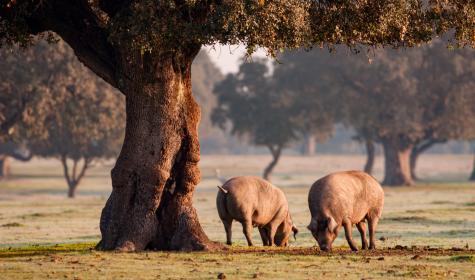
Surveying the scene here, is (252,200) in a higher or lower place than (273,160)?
lower

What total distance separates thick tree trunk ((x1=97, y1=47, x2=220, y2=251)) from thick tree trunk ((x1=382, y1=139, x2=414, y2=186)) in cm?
6784

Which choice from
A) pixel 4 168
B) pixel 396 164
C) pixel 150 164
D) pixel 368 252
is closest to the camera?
pixel 368 252

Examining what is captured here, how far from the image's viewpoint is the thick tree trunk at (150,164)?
90.1 feet

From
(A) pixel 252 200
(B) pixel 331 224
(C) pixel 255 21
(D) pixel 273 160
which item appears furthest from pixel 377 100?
(C) pixel 255 21

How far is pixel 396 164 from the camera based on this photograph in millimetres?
95062

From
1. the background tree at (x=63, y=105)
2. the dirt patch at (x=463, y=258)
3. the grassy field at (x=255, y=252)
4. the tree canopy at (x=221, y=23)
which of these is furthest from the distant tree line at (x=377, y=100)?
the dirt patch at (x=463, y=258)

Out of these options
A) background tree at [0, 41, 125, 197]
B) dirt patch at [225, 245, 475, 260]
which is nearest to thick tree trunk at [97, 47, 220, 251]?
dirt patch at [225, 245, 475, 260]

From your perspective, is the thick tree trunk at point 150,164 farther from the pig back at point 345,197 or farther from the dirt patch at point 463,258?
the dirt patch at point 463,258

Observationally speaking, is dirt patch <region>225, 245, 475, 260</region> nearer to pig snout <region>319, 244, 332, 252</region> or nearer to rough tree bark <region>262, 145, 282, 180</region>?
pig snout <region>319, 244, 332, 252</region>

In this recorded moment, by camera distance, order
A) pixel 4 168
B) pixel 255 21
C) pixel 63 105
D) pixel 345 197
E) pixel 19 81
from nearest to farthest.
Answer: pixel 255 21 → pixel 345 197 → pixel 19 81 → pixel 63 105 → pixel 4 168

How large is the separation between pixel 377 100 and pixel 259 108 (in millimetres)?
14444

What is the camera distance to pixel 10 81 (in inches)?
2685

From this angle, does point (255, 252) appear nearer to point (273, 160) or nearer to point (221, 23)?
point (221, 23)

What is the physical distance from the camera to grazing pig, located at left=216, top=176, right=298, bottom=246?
3019 cm
